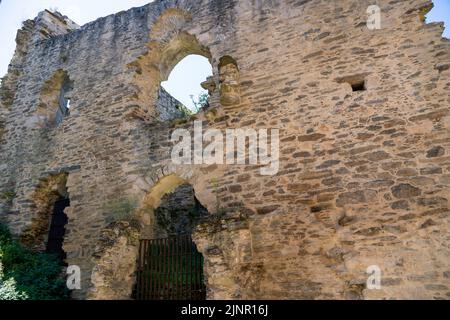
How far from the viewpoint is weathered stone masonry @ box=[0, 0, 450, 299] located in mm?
4676

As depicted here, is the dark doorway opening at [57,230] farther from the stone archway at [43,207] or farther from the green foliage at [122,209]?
the green foliage at [122,209]

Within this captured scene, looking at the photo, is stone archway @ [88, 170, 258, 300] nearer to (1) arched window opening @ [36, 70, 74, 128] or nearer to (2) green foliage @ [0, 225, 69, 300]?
(2) green foliage @ [0, 225, 69, 300]

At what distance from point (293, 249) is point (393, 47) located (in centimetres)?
368

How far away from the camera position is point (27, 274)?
638 cm

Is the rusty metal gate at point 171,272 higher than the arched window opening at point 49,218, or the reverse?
the arched window opening at point 49,218

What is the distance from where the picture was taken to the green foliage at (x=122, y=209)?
6.45 meters

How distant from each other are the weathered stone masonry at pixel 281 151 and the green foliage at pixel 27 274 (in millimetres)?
387

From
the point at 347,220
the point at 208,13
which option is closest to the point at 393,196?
the point at 347,220

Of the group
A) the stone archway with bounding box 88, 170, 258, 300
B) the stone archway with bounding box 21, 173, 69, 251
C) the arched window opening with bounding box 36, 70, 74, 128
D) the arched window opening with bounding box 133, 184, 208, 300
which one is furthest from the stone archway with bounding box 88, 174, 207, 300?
the arched window opening with bounding box 36, 70, 74, 128

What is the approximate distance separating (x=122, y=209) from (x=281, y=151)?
3.29 metres

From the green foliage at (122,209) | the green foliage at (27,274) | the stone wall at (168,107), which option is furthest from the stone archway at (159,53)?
the green foliage at (27,274)

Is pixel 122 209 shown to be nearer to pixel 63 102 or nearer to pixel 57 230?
pixel 57 230

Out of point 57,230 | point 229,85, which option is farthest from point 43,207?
point 229,85

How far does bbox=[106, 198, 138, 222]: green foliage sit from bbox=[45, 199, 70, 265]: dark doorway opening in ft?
5.70
